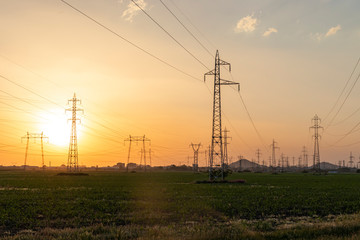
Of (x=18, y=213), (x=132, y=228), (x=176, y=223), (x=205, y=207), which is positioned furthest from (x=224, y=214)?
(x=18, y=213)

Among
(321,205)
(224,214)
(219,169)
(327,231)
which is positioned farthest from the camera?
(219,169)

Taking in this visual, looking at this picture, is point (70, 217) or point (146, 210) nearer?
point (70, 217)

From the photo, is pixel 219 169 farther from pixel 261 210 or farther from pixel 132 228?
pixel 132 228

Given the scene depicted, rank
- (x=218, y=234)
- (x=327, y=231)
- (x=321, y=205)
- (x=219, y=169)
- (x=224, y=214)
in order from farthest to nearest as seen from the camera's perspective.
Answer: (x=219, y=169)
(x=321, y=205)
(x=224, y=214)
(x=327, y=231)
(x=218, y=234)

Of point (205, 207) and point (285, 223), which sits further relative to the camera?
point (205, 207)

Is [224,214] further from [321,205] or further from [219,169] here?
[219,169]

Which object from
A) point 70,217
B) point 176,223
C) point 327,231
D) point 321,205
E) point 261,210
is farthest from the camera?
point 321,205

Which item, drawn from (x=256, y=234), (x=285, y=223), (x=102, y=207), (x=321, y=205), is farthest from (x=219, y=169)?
(x=256, y=234)

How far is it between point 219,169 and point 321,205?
4347 centimetres

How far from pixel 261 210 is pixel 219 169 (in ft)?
154

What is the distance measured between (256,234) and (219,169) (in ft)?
191

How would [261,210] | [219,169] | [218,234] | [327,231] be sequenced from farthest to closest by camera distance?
[219,169] < [261,210] < [327,231] < [218,234]

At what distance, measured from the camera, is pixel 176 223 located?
22656 millimetres

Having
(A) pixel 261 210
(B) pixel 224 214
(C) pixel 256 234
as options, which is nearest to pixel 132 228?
(C) pixel 256 234
